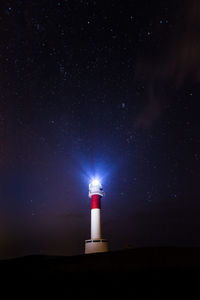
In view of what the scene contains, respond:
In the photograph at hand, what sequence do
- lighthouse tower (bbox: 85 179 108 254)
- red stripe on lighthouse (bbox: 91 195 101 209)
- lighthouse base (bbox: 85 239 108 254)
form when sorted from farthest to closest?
red stripe on lighthouse (bbox: 91 195 101 209)
lighthouse tower (bbox: 85 179 108 254)
lighthouse base (bbox: 85 239 108 254)

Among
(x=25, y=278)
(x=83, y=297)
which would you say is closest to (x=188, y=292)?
(x=83, y=297)

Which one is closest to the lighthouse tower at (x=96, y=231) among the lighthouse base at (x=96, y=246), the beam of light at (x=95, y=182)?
the lighthouse base at (x=96, y=246)

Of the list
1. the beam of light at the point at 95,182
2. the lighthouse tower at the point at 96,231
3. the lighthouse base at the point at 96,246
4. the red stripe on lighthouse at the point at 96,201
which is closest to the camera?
the lighthouse base at the point at 96,246

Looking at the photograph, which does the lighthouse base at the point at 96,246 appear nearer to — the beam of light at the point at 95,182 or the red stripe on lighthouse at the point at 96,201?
the red stripe on lighthouse at the point at 96,201

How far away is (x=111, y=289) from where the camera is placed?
473cm

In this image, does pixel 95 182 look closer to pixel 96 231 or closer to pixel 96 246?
pixel 96 231

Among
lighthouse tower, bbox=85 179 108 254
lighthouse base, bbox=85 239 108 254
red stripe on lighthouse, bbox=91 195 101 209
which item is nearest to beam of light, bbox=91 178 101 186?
lighthouse tower, bbox=85 179 108 254

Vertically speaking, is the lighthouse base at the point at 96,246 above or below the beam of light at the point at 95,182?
below

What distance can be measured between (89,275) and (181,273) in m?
2.15

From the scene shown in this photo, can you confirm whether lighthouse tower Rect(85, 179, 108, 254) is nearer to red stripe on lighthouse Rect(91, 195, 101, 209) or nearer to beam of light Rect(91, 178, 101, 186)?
red stripe on lighthouse Rect(91, 195, 101, 209)

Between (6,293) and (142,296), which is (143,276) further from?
(6,293)

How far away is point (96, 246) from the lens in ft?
91.9

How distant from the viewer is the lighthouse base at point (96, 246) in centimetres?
2802

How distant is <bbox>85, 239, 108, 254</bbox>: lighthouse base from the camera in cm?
2802
